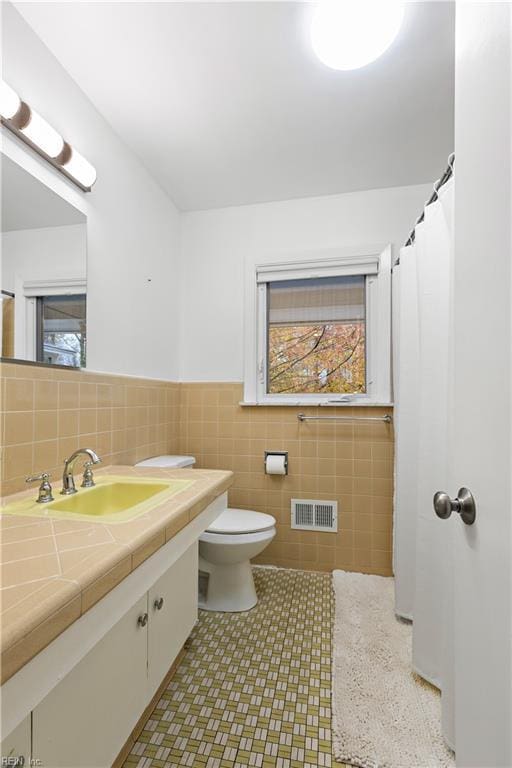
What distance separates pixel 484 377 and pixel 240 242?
2.15 meters

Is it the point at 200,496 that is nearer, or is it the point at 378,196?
the point at 200,496

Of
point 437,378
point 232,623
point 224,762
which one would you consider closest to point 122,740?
point 224,762

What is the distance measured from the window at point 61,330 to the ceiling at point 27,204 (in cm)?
26

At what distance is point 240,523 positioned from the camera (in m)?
1.94

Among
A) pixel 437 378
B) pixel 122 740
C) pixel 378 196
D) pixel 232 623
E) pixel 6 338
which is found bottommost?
pixel 232 623

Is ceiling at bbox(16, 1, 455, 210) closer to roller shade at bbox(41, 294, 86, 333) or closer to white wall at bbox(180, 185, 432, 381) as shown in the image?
white wall at bbox(180, 185, 432, 381)

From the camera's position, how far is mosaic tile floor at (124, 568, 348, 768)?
114cm

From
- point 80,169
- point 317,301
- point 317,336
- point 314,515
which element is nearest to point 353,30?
point 80,169

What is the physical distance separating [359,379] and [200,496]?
151cm

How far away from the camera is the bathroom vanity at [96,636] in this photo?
1.79ft

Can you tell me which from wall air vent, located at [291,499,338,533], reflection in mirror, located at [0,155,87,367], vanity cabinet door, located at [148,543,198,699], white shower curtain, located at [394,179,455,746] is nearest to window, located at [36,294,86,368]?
reflection in mirror, located at [0,155,87,367]

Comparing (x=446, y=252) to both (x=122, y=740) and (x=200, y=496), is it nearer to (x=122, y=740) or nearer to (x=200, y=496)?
(x=200, y=496)

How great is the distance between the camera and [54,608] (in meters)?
0.57

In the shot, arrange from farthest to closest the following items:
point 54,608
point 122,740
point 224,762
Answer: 1. point 224,762
2. point 122,740
3. point 54,608
